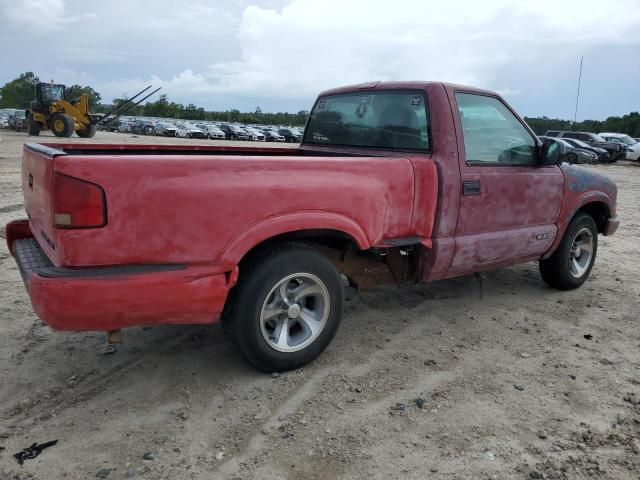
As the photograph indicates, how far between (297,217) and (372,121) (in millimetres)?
1687

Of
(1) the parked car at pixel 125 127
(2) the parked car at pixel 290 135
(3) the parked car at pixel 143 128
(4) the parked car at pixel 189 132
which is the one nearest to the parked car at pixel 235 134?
(4) the parked car at pixel 189 132

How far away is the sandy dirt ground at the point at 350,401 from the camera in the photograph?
102 inches

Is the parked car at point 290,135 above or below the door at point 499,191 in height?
above

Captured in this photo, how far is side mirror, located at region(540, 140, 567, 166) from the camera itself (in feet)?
15.0

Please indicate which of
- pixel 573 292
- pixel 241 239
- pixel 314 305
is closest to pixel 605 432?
pixel 314 305

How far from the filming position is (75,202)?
2.59m

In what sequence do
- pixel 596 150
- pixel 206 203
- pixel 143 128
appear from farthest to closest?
pixel 143 128 < pixel 596 150 < pixel 206 203

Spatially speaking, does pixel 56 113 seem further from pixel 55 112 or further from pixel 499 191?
pixel 499 191

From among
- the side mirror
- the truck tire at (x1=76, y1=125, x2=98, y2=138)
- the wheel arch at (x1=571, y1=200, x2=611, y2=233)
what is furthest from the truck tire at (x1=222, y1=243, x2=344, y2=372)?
the truck tire at (x1=76, y1=125, x2=98, y2=138)

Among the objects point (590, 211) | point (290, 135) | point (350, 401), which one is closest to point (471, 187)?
point (350, 401)

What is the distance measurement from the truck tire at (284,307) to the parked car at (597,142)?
2792 cm

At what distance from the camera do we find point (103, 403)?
10.0 feet

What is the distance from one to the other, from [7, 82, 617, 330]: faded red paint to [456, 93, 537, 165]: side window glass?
0.12 metres

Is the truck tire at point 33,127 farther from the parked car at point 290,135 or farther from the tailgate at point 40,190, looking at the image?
the tailgate at point 40,190
